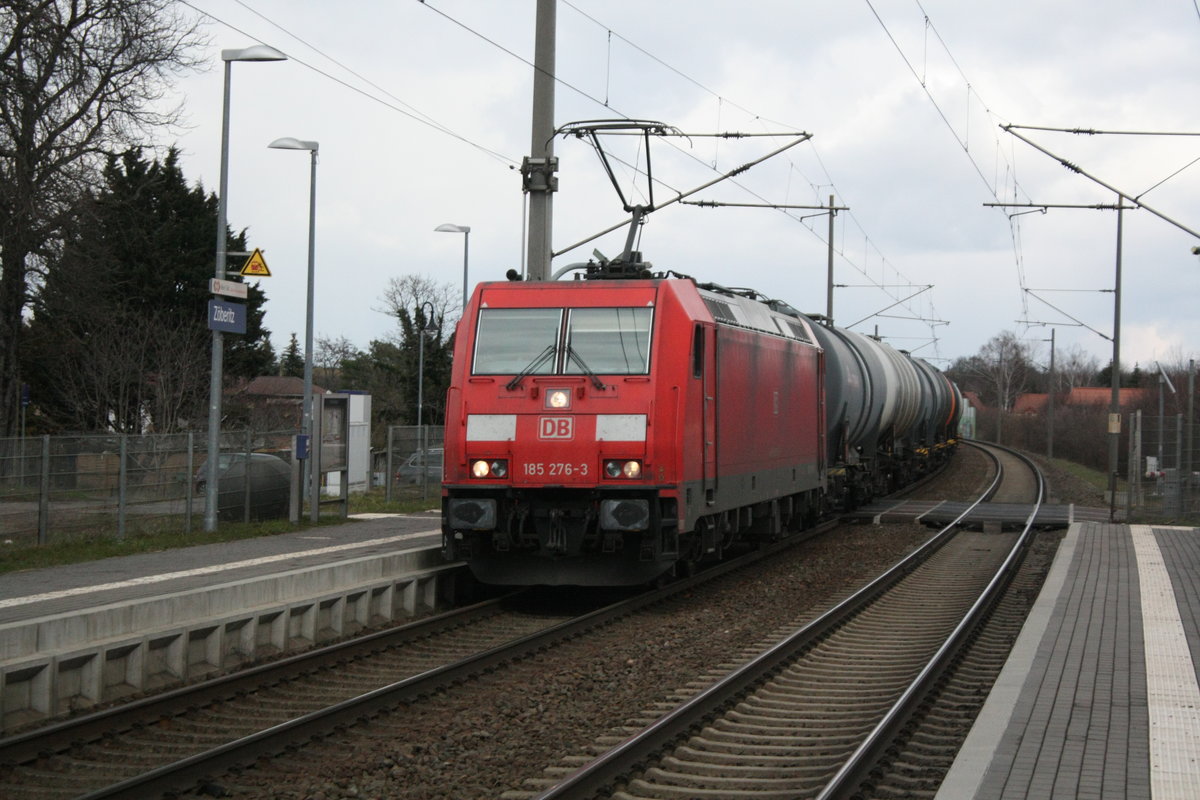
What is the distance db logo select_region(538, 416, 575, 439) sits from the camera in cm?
1265

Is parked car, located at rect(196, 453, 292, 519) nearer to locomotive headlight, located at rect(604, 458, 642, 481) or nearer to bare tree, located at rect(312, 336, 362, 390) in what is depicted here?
locomotive headlight, located at rect(604, 458, 642, 481)

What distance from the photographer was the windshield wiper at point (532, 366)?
13.0m

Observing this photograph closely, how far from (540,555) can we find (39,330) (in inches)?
1186

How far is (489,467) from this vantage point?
12758 millimetres

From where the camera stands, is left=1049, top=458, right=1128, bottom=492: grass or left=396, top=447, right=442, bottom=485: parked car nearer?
left=396, top=447, right=442, bottom=485: parked car

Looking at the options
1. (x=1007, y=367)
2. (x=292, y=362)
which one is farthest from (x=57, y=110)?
(x=1007, y=367)

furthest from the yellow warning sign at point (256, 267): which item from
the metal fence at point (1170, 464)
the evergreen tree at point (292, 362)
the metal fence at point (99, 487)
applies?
the evergreen tree at point (292, 362)

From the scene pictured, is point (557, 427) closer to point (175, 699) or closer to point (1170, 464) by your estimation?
point (175, 699)

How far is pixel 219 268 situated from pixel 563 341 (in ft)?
24.5

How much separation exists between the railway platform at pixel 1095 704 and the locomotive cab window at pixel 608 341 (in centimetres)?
449

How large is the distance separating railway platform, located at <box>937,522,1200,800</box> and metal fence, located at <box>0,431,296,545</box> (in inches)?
449

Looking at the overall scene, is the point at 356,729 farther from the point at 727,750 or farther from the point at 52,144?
the point at 52,144

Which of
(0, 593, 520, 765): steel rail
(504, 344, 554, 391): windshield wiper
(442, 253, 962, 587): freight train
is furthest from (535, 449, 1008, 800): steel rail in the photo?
(504, 344, 554, 391): windshield wiper

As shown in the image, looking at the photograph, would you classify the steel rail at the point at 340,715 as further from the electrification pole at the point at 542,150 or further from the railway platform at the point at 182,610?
the electrification pole at the point at 542,150
